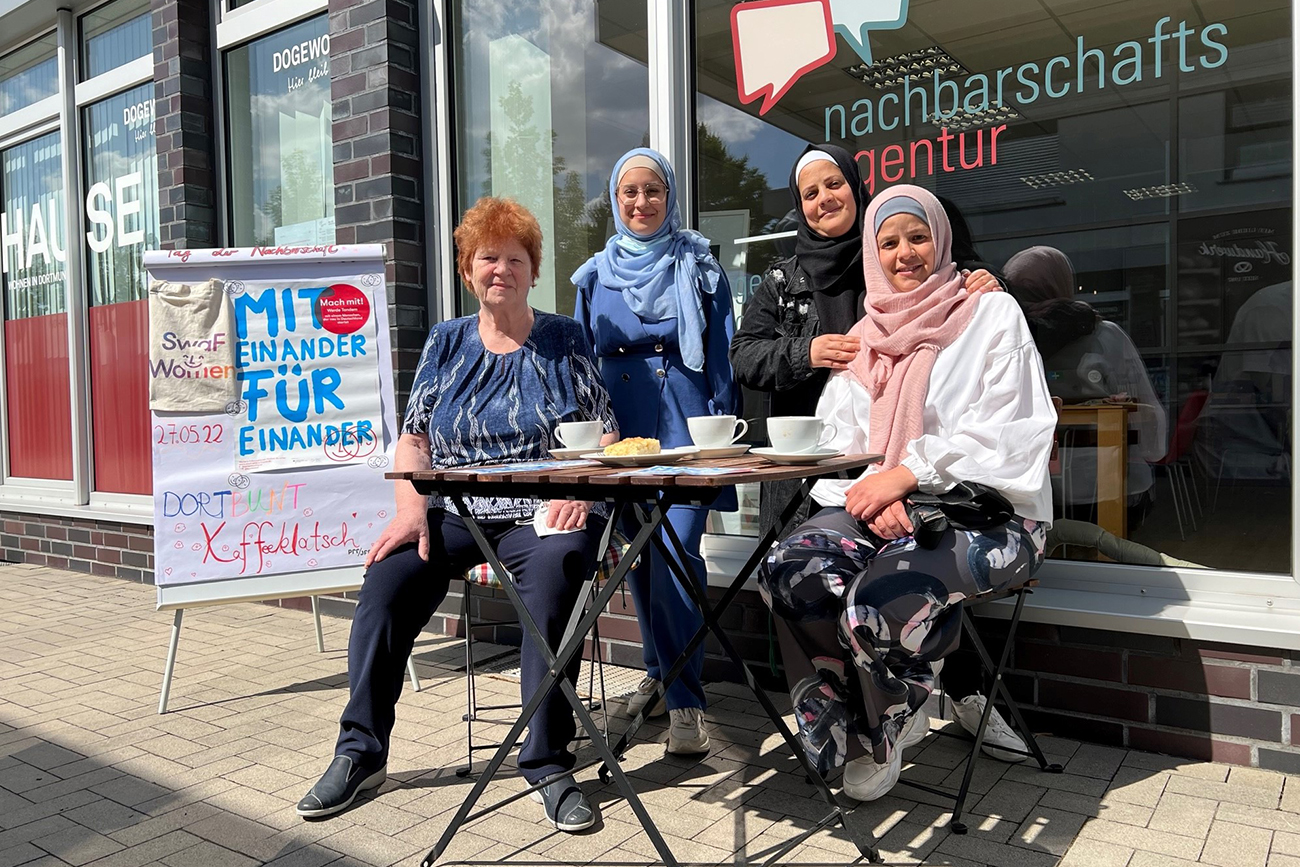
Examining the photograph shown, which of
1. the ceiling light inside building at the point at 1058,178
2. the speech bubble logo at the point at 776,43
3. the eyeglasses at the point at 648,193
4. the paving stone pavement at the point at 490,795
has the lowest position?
the paving stone pavement at the point at 490,795

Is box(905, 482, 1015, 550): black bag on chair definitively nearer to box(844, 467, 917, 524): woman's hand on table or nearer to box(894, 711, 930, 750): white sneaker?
box(844, 467, 917, 524): woman's hand on table

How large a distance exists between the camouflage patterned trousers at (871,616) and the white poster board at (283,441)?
1.90 m

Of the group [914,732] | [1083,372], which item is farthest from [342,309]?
[1083,372]

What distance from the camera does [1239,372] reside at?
9.18 feet

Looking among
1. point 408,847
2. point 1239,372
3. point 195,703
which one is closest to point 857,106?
point 1239,372

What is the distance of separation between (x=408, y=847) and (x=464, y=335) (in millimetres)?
1443

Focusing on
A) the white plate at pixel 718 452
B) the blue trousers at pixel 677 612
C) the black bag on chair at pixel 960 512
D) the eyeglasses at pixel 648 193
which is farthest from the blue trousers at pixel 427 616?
the eyeglasses at pixel 648 193

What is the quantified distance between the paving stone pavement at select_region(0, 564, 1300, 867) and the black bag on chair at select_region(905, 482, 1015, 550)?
71cm

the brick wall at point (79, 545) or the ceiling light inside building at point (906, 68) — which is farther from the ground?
the ceiling light inside building at point (906, 68)

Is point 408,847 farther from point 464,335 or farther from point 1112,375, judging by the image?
point 1112,375

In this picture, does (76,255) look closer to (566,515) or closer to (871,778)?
(566,515)

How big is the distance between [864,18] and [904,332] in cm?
153

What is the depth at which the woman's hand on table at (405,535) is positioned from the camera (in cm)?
266

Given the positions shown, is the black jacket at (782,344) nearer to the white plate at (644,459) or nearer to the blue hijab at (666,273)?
the blue hijab at (666,273)
